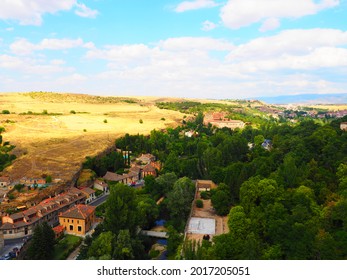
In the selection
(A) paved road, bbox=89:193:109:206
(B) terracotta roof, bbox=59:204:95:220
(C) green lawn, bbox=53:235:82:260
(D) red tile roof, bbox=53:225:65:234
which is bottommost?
(C) green lawn, bbox=53:235:82:260

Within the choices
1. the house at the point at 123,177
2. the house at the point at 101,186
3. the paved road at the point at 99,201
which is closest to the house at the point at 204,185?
the house at the point at 123,177

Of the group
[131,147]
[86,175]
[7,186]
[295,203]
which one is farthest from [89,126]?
[295,203]

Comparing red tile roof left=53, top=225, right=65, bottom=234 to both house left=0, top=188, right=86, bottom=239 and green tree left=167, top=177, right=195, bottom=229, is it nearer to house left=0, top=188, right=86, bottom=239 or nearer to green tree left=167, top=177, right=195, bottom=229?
house left=0, top=188, right=86, bottom=239

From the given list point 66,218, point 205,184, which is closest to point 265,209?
point 205,184

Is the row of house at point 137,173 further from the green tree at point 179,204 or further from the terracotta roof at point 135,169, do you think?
the green tree at point 179,204

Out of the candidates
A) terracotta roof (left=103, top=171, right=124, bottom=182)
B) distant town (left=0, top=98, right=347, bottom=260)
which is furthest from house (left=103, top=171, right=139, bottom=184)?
distant town (left=0, top=98, right=347, bottom=260)
